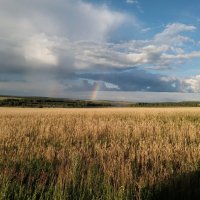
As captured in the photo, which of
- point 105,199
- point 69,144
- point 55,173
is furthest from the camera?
point 69,144

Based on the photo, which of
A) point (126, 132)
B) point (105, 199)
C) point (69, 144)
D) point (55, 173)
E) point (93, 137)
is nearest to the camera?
point (105, 199)

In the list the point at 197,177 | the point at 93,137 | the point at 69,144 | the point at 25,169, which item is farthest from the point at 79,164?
the point at 93,137

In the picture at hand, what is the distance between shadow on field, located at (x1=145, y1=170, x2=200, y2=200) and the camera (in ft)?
15.9

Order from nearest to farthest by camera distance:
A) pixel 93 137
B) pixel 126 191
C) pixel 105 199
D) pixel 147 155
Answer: pixel 105 199 → pixel 126 191 → pixel 147 155 → pixel 93 137

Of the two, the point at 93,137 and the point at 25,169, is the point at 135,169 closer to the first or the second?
the point at 25,169

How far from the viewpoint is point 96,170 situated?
5758 mm

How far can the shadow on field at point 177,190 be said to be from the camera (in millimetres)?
4844

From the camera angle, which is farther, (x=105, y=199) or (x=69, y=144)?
(x=69, y=144)

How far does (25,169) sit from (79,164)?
101cm

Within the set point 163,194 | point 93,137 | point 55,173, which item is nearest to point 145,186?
point 163,194

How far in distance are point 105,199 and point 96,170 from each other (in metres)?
1.25

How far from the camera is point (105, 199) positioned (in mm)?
4520

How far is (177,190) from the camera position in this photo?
5.04m

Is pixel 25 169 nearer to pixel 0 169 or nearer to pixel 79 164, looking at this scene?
pixel 0 169
